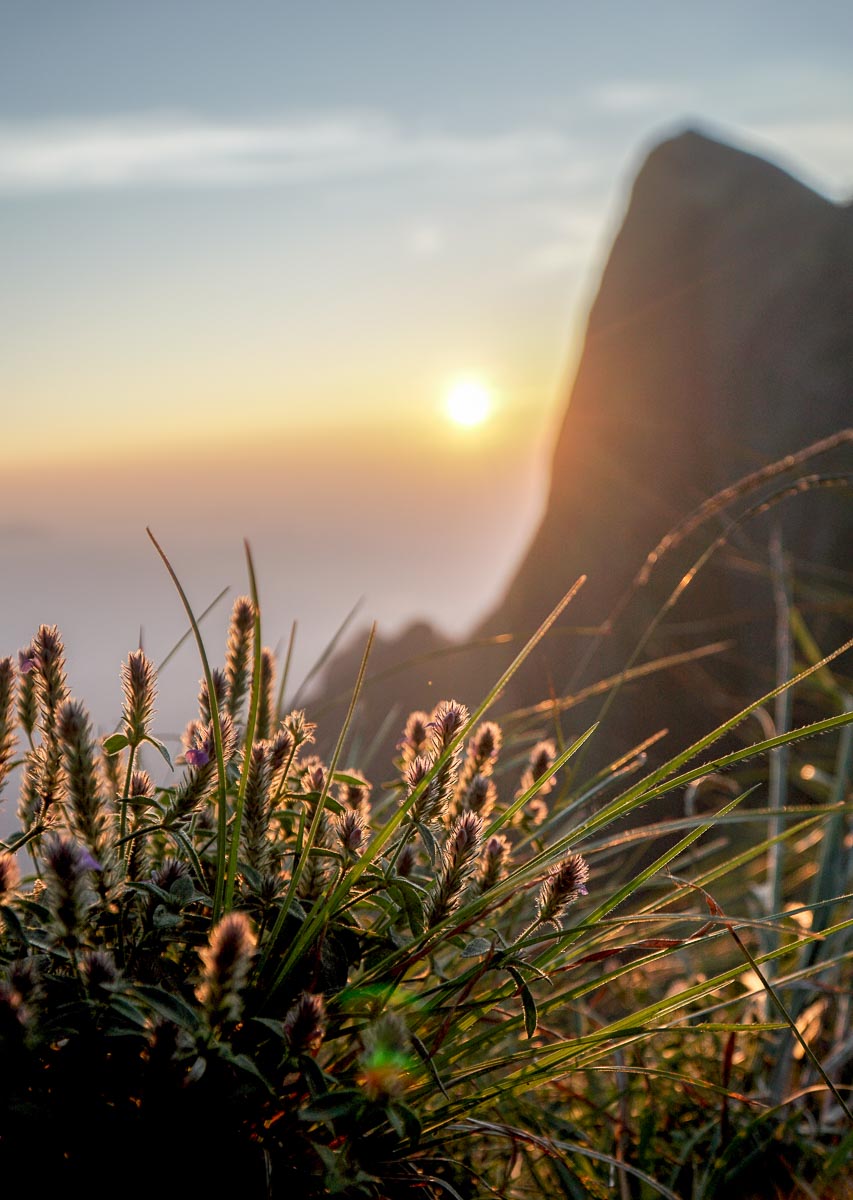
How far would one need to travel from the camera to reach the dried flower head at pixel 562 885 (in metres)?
0.81

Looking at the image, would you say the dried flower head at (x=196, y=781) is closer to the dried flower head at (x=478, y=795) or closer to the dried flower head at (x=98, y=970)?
the dried flower head at (x=98, y=970)

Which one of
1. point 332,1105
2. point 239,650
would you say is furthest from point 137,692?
point 332,1105

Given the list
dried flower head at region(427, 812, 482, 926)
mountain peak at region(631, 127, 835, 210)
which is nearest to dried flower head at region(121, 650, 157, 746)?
dried flower head at region(427, 812, 482, 926)

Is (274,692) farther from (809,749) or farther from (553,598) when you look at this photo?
(553,598)

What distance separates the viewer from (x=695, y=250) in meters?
10.9

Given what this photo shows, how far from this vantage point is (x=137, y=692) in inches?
34.8

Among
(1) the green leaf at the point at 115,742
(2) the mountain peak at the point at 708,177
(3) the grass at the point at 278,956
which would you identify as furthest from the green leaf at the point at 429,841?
(2) the mountain peak at the point at 708,177

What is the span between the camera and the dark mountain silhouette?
9188 mm

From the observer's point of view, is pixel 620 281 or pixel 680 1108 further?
pixel 620 281

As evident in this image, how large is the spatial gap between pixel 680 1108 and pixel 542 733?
60 centimetres

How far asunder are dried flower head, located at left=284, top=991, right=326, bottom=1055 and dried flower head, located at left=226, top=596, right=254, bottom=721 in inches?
16.8

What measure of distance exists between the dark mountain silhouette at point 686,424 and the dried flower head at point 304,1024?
746 cm

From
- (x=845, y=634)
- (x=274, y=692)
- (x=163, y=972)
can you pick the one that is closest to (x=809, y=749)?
(x=845, y=634)

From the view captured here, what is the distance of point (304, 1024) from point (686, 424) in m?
10.2
